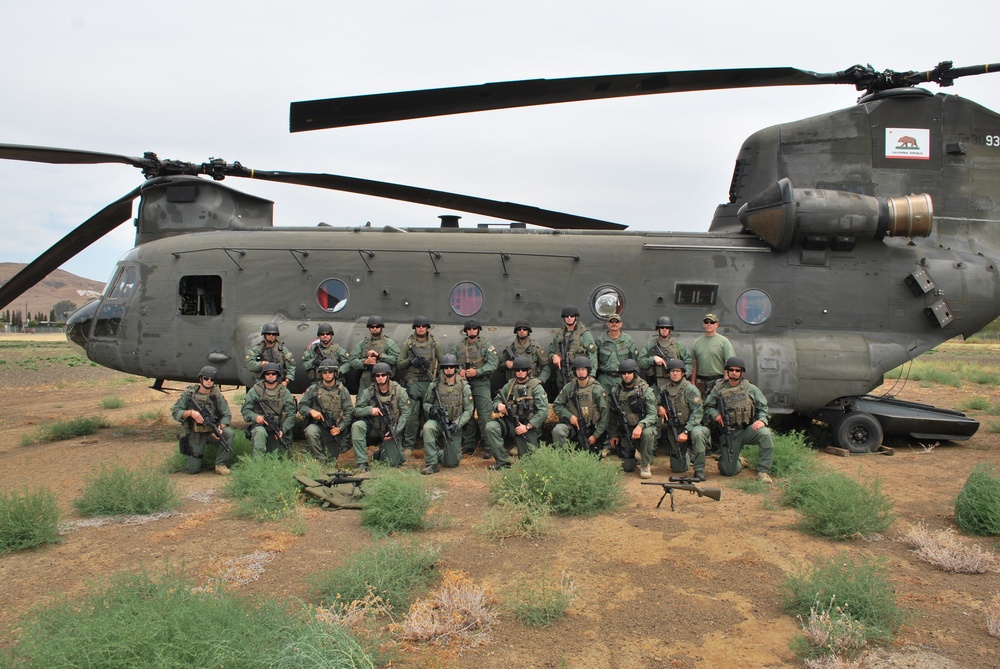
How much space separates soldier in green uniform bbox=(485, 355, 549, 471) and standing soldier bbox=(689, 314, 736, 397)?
2.11 metres

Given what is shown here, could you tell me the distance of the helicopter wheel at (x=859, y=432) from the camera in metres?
9.26

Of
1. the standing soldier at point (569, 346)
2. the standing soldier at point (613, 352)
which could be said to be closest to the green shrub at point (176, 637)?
the standing soldier at point (569, 346)

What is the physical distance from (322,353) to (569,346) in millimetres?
3339

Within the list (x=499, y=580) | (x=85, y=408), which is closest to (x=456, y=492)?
(x=499, y=580)

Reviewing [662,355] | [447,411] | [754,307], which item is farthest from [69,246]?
[754,307]

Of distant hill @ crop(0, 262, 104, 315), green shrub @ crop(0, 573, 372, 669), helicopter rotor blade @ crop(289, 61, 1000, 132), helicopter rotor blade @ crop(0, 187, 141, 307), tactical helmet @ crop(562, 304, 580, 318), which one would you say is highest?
distant hill @ crop(0, 262, 104, 315)

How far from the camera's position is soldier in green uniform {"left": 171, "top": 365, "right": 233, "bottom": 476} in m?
8.62

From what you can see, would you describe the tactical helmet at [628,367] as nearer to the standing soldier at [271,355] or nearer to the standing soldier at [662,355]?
the standing soldier at [662,355]

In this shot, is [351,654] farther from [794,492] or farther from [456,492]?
[794,492]

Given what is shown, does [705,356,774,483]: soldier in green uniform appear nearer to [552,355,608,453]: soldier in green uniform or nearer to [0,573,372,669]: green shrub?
[552,355,608,453]: soldier in green uniform

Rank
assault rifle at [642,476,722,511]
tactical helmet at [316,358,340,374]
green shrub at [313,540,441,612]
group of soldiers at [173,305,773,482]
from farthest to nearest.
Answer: tactical helmet at [316,358,340,374]
group of soldiers at [173,305,773,482]
assault rifle at [642,476,722,511]
green shrub at [313,540,441,612]

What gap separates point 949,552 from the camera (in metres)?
5.19

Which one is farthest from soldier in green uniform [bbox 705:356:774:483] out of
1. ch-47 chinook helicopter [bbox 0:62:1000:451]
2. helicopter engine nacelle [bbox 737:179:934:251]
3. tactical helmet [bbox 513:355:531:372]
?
helicopter engine nacelle [bbox 737:179:934:251]

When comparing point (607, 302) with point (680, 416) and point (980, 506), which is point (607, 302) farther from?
point (980, 506)
